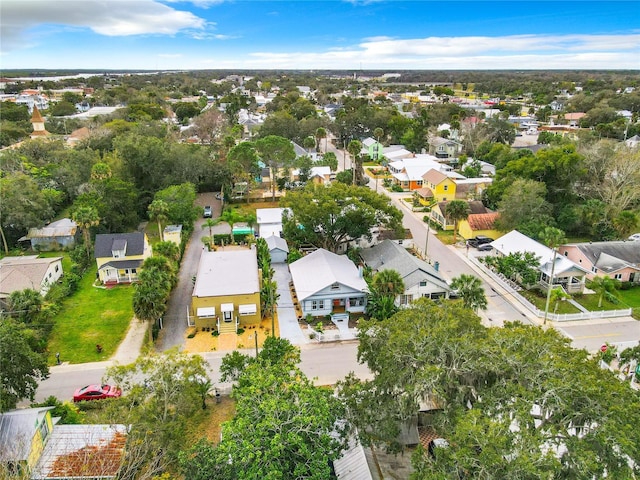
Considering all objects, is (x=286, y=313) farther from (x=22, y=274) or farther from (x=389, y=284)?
(x=22, y=274)

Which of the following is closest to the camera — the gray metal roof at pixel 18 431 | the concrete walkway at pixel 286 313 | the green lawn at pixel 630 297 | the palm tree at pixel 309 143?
the gray metal roof at pixel 18 431

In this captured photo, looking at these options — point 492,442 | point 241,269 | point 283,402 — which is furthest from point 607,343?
point 241,269

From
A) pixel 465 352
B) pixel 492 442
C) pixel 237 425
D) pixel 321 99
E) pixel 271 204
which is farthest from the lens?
pixel 321 99

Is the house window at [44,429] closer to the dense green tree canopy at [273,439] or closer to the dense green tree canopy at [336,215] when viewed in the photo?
the dense green tree canopy at [273,439]

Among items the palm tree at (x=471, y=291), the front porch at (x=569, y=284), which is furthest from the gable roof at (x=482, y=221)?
the palm tree at (x=471, y=291)

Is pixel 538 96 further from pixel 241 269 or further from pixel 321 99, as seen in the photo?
pixel 241 269

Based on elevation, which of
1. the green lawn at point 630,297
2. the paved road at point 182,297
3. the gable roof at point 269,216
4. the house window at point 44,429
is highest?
the house window at point 44,429

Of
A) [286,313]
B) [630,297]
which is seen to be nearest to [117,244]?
[286,313]
